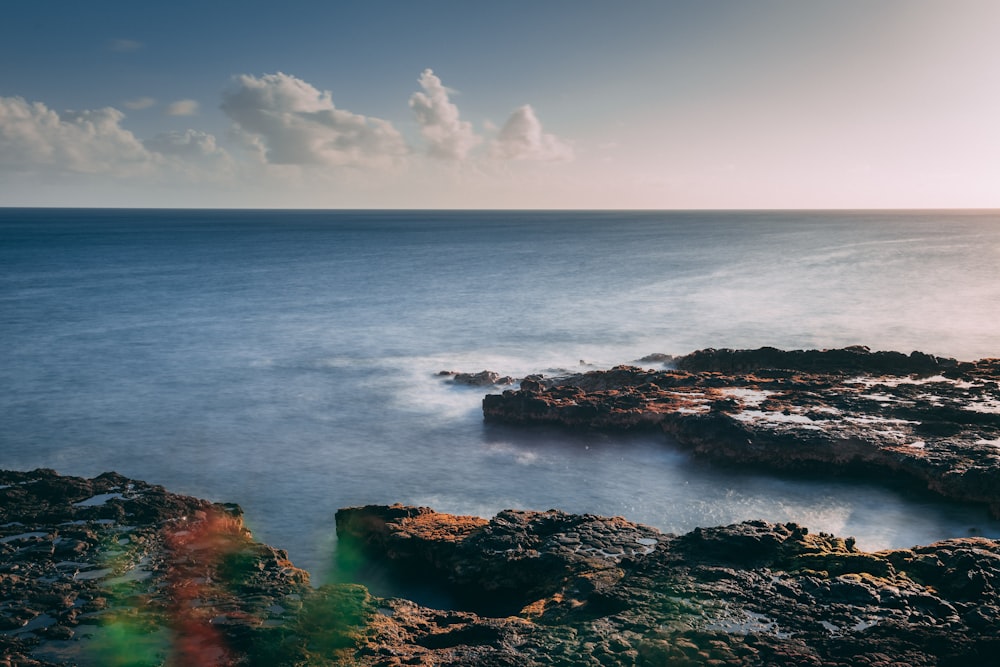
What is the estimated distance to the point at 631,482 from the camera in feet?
85.7

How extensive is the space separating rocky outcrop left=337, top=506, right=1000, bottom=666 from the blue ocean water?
4.81m

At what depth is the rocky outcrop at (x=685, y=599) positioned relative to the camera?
1280 cm

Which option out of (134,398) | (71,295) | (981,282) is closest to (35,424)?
(134,398)

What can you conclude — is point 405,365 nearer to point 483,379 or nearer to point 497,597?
point 483,379

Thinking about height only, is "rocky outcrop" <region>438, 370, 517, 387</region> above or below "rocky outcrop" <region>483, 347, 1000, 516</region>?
below

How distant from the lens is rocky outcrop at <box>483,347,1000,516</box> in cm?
2517

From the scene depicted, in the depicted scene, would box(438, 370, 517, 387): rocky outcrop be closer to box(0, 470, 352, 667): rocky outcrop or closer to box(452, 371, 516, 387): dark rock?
box(452, 371, 516, 387): dark rock

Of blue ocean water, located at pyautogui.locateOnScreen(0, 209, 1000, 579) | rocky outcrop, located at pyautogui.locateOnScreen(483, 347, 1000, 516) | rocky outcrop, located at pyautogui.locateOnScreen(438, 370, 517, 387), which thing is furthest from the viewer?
rocky outcrop, located at pyautogui.locateOnScreen(438, 370, 517, 387)

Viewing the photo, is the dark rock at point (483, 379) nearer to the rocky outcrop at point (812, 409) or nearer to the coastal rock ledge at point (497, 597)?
the rocky outcrop at point (812, 409)

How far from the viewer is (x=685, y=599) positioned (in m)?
14.6

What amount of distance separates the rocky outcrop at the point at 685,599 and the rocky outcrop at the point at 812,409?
803 centimetres

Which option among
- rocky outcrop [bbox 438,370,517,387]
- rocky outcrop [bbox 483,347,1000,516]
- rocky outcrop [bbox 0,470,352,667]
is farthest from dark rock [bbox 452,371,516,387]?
rocky outcrop [bbox 0,470,352,667]

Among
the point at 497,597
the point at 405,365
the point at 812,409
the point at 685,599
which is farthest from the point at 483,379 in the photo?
the point at 685,599

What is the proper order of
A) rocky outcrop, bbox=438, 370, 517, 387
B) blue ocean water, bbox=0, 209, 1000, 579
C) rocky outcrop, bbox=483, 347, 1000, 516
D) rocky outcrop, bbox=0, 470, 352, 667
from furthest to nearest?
A: rocky outcrop, bbox=438, 370, 517, 387 → rocky outcrop, bbox=483, 347, 1000, 516 → blue ocean water, bbox=0, 209, 1000, 579 → rocky outcrop, bbox=0, 470, 352, 667
